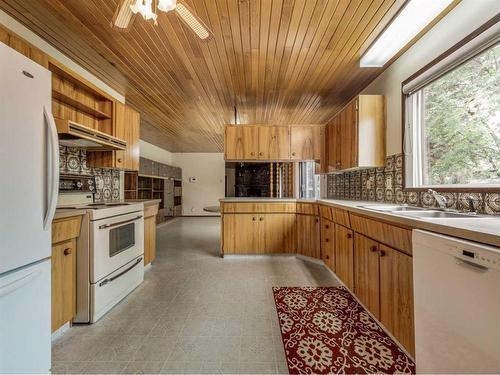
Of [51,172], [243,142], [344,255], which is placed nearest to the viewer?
[51,172]

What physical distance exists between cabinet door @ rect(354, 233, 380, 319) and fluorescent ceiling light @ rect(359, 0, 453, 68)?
1781 millimetres

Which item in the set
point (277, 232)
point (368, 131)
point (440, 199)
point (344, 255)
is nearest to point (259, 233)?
point (277, 232)

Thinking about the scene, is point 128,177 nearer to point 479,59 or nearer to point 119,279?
point 119,279

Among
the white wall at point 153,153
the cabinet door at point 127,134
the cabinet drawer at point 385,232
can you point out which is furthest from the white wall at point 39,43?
the white wall at point 153,153

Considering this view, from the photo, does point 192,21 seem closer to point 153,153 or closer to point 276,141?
point 276,141

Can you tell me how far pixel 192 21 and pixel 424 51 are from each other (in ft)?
6.65

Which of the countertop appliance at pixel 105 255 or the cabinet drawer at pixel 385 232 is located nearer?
the cabinet drawer at pixel 385 232

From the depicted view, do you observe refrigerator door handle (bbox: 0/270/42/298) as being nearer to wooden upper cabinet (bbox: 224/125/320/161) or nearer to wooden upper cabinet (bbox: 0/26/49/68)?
wooden upper cabinet (bbox: 0/26/49/68)

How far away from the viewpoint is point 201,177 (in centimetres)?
862

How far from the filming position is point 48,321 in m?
1.20

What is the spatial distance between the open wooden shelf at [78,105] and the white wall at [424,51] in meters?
3.33

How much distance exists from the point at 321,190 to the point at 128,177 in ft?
15.2

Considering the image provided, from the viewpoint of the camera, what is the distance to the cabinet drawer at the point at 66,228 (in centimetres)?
151

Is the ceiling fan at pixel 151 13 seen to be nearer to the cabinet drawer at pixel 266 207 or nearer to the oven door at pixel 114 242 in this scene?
the oven door at pixel 114 242
